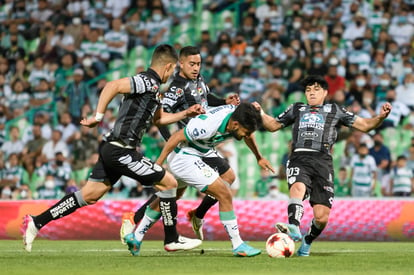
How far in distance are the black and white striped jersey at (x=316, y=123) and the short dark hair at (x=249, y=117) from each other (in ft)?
4.62

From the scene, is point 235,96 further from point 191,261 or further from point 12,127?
point 12,127

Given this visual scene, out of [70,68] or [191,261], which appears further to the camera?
[70,68]

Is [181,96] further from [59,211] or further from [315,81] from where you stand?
[59,211]

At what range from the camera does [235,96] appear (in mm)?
11102

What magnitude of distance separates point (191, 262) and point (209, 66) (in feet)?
36.9

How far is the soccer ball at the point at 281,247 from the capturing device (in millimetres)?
10047

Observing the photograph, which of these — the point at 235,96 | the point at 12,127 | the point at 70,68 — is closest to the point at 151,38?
the point at 70,68

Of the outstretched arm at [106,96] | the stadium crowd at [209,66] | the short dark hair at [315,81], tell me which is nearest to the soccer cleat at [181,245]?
the outstretched arm at [106,96]

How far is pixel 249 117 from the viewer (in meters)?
9.64

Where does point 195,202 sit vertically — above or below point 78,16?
below

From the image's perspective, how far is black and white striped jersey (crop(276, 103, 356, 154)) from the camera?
35.9ft

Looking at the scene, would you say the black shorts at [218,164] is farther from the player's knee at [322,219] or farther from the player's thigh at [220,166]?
the player's knee at [322,219]

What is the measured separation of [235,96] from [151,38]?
11255 mm

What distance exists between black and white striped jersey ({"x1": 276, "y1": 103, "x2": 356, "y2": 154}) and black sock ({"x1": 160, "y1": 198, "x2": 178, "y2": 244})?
166 cm
